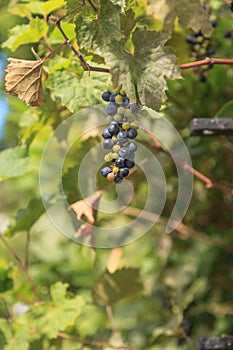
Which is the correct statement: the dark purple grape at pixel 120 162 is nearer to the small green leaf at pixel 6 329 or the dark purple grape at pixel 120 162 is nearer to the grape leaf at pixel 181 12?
the grape leaf at pixel 181 12

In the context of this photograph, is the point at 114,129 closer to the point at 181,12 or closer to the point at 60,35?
the point at 181,12

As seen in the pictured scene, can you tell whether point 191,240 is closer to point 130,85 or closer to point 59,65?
point 59,65

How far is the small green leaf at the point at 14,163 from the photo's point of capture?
1.33 metres

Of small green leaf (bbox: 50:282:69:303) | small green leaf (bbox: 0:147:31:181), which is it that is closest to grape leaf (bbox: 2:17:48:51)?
small green leaf (bbox: 0:147:31:181)

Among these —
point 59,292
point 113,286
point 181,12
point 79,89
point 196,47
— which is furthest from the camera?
point 113,286

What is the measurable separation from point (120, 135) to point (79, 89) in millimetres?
233

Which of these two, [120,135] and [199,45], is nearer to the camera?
[120,135]

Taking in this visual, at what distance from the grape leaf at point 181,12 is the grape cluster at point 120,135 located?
0.12 m

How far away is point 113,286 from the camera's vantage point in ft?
5.53

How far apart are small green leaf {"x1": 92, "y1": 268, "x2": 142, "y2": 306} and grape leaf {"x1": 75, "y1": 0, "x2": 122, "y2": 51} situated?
886 millimetres

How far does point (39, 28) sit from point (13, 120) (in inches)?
34.9

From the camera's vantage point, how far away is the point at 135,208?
6.15 ft

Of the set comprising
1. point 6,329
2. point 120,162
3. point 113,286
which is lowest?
point 113,286

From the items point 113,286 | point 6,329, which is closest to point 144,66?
point 6,329
